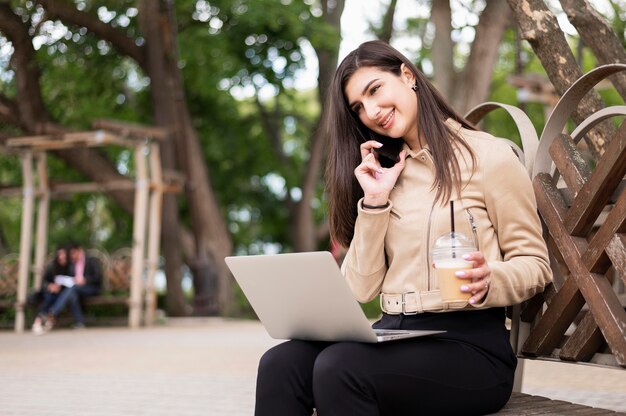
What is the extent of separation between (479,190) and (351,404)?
795mm

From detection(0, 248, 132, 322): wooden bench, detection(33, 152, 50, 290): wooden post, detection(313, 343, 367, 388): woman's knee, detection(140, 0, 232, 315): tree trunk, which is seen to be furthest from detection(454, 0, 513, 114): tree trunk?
detection(313, 343, 367, 388): woman's knee

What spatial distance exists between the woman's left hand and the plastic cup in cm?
1

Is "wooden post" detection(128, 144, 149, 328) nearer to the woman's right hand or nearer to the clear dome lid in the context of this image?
the woman's right hand

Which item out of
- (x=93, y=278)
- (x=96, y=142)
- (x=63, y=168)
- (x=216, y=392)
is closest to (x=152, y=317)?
(x=93, y=278)

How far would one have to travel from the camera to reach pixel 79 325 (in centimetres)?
1573

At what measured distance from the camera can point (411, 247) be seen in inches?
118

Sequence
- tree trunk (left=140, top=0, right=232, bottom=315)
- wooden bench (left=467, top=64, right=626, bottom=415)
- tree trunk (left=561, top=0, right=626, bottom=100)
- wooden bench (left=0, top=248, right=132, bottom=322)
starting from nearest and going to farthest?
wooden bench (left=467, top=64, right=626, bottom=415)
tree trunk (left=561, top=0, right=626, bottom=100)
wooden bench (left=0, top=248, right=132, bottom=322)
tree trunk (left=140, top=0, right=232, bottom=315)

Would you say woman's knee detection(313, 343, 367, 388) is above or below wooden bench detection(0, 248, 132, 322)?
above

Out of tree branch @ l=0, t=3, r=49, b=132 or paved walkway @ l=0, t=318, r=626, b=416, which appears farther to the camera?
tree branch @ l=0, t=3, r=49, b=132

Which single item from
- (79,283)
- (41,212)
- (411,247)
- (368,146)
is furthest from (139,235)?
(411,247)

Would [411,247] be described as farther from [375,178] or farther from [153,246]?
[153,246]

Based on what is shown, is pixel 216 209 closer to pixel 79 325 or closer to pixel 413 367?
pixel 79 325

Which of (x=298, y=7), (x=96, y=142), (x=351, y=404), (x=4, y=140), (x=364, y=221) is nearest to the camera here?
(x=351, y=404)

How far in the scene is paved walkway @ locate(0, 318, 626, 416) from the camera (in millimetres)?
5922
